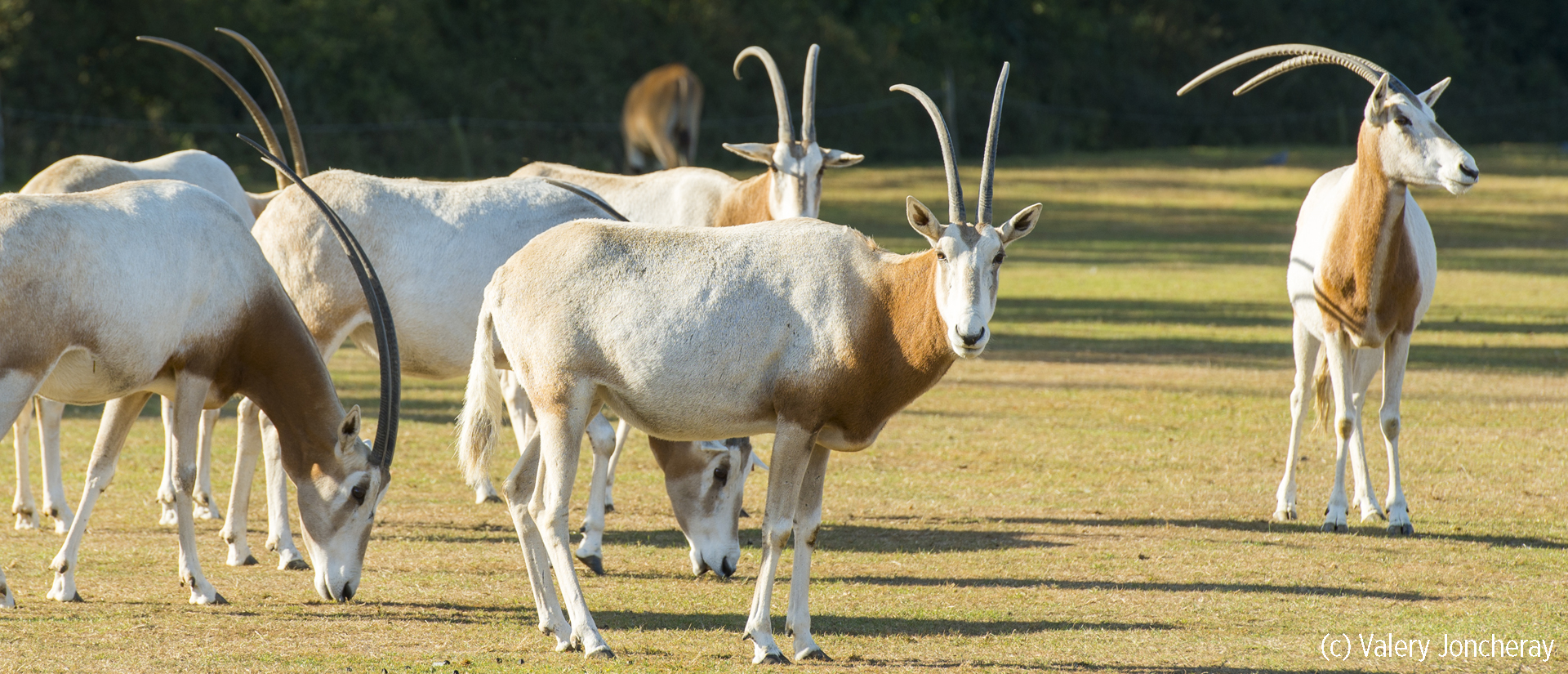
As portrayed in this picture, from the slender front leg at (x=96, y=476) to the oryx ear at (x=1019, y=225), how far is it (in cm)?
364

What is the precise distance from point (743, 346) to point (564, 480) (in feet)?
2.68

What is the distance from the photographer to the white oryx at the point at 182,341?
18.4 feet

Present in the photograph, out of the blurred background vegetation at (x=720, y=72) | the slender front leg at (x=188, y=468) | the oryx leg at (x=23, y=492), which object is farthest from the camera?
the blurred background vegetation at (x=720, y=72)

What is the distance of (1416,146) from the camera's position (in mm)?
7297

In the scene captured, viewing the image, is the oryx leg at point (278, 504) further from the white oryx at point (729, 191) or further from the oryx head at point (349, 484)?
the white oryx at point (729, 191)

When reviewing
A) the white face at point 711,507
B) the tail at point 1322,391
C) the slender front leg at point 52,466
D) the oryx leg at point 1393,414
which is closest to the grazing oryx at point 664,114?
the tail at point 1322,391

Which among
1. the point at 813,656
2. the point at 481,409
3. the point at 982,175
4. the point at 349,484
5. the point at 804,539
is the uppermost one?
the point at 982,175

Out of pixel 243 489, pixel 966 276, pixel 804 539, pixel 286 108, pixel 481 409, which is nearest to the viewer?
pixel 966 276

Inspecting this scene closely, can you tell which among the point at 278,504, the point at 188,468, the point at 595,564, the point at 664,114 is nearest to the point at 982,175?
the point at 595,564

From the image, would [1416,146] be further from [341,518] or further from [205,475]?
[205,475]

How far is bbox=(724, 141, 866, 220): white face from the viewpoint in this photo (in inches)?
346

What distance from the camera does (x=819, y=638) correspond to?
575 cm

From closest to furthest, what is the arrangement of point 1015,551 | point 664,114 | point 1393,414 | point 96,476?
1. point 96,476
2. point 1015,551
3. point 1393,414
4. point 664,114

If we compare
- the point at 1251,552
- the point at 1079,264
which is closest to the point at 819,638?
the point at 1251,552
